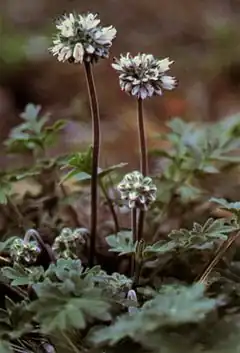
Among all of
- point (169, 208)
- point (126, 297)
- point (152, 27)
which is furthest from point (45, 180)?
point (152, 27)

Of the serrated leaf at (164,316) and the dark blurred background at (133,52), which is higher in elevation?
the dark blurred background at (133,52)

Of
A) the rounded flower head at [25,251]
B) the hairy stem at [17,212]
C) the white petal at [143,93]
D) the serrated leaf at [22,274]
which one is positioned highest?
the white petal at [143,93]

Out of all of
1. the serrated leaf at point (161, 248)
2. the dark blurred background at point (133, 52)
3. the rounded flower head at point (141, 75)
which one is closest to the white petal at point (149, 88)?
the rounded flower head at point (141, 75)

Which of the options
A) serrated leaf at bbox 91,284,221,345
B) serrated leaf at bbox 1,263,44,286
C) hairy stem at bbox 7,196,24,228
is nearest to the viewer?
serrated leaf at bbox 91,284,221,345

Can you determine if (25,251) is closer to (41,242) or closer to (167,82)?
(41,242)

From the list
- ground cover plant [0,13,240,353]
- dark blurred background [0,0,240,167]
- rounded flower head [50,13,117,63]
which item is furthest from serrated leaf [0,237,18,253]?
dark blurred background [0,0,240,167]

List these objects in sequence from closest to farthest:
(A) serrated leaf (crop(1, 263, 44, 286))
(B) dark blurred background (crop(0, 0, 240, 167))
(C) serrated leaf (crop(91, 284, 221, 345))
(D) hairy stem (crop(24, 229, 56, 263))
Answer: (C) serrated leaf (crop(91, 284, 221, 345))
(A) serrated leaf (crop(1, 263, 44, 286))
(D) hairy stem (crop(24, 229, 56, 263))
(B) dark blurred background (crop(0, 0, 240, 167))

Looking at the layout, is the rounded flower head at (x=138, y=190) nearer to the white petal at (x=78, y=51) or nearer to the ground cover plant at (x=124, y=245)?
the ground cover plant at (x=124, y=245)

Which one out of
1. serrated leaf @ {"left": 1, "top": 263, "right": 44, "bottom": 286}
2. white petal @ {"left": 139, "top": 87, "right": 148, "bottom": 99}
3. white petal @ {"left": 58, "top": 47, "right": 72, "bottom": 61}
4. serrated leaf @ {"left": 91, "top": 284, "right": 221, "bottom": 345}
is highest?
white petal @ {"left": 58, "top": 47, "right": 72, "bottom": 61}

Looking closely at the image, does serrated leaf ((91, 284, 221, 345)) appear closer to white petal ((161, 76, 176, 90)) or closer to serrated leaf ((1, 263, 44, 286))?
serrated leaf ((1, 263, 44, 286))

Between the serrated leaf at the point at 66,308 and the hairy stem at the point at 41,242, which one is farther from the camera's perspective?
the hairy stem at the point at 41,242
